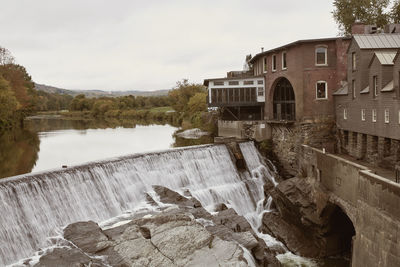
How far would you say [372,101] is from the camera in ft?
77.8

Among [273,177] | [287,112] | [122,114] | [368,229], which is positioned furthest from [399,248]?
[122,114]

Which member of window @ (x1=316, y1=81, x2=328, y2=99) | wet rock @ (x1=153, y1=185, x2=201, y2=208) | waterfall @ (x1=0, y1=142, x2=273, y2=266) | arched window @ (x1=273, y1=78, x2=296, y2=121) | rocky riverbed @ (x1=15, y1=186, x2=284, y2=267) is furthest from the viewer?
arched window @ (x1=273, y1=78, x2=296, y2=121)

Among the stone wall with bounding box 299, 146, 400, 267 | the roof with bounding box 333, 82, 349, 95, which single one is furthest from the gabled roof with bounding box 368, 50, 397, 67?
the stone wall with bounding box 299, 146, 400, 267

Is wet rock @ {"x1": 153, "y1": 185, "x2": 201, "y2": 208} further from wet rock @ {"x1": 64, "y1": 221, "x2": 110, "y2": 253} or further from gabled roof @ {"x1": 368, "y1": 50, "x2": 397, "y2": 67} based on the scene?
gabled roof @ {"x1": 368, "y1": 50, "x2": 397, "y2": 67}

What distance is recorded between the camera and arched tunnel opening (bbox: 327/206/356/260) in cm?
2230

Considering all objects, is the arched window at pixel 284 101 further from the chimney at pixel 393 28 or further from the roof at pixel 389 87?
the roof at pixel 389 87

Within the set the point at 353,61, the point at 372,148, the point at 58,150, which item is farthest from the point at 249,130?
the point at 58,150

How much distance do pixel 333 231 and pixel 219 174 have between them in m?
9.24

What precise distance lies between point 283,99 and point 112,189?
886 inches

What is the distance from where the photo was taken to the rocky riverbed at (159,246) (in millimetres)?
14062

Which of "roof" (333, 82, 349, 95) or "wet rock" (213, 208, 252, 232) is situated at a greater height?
"roof" (333, 82, 349, 95)

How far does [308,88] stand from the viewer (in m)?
32.1

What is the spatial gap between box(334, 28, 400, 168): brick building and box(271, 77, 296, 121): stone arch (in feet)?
19.1

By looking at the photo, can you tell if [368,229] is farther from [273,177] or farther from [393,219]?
[273,177]
